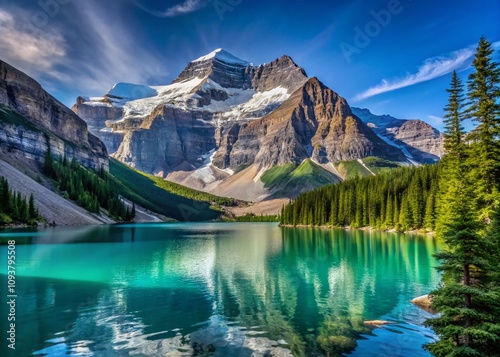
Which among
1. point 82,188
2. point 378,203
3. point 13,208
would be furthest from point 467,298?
point 82,188

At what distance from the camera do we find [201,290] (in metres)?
28.2

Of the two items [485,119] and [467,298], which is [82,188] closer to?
[485,119]

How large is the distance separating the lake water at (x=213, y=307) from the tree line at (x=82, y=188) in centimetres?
11273

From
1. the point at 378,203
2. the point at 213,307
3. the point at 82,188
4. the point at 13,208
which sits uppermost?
the point at 82,188

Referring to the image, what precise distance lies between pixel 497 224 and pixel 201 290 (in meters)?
21.1

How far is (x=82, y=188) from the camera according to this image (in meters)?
156

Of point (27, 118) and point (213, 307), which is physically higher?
point (27, 118)

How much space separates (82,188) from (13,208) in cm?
6146

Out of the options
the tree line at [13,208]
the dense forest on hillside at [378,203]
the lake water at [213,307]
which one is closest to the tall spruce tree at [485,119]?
the lake water at [213,307]

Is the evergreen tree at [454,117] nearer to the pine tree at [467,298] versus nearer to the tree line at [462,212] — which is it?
the tree line at [462,212]

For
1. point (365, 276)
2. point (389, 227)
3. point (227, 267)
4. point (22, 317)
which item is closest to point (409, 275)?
point (365, 276)

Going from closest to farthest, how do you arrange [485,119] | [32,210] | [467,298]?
A: [467,298]
[485,119]
[32,210]

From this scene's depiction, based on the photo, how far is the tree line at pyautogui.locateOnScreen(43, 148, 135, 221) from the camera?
147625mm

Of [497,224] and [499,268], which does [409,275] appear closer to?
[497,224]
